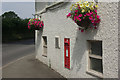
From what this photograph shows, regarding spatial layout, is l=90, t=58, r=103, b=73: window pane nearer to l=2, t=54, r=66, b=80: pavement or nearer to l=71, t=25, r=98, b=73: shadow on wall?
l=71, t=25, r=98, b=73: shadow on wall

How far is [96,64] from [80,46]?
0.90 metres

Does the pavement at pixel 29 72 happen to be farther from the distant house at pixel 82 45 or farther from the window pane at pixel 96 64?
the window pane at pixel 96 64

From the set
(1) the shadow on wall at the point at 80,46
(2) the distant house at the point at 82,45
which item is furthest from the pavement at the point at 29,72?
(1) the shadow on wall at the point at 80,46

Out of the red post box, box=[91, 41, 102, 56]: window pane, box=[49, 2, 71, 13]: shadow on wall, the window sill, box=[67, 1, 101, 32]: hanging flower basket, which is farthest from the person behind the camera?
box=[49, 2, 71, 13]: shadow on wall

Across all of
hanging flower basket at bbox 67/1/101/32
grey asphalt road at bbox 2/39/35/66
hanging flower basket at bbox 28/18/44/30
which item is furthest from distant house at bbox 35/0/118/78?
grey asphalt road at bbox 2/39/35/66

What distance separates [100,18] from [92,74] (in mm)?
1685

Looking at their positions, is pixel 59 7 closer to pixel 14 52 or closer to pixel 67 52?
pixel 67 52

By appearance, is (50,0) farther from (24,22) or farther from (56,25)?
(24,22)

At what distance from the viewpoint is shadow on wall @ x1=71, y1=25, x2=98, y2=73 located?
191 inches

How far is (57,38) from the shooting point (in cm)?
772

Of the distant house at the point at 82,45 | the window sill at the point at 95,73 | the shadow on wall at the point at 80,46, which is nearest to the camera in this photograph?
the distant house at the point at 82,45

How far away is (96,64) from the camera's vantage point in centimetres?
483

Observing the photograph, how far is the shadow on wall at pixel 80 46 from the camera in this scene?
486 centimetres

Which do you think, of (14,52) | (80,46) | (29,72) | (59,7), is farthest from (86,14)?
(14,52)
